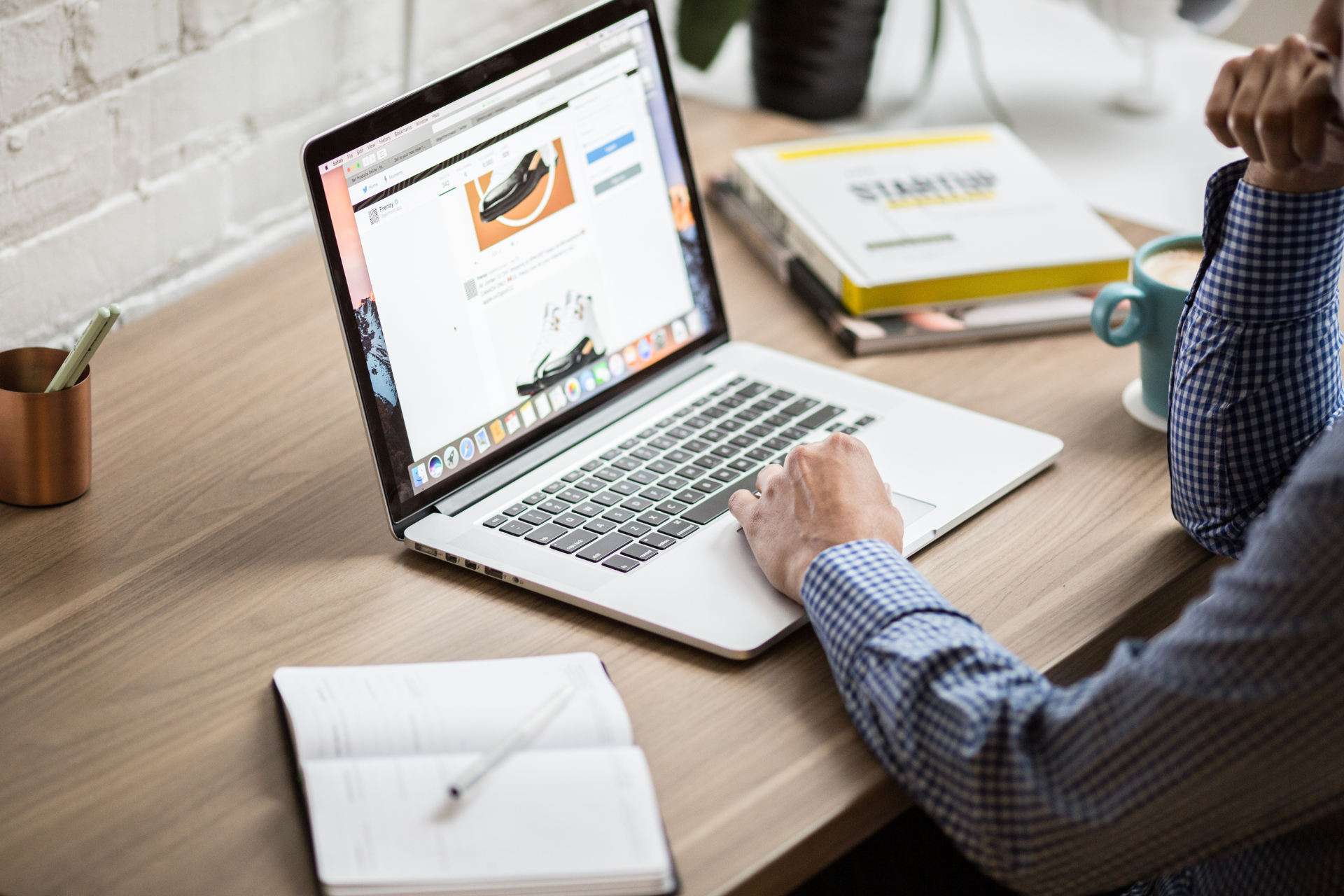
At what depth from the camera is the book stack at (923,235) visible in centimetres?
118

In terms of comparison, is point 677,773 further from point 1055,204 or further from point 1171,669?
A: point 1055,204

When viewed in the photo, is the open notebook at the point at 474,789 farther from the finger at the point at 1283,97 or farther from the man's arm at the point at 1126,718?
the finger at the point at 1283,97

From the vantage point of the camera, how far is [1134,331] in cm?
104

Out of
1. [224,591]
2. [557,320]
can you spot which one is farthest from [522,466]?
[224,591]

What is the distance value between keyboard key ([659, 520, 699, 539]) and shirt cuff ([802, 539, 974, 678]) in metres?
0.12

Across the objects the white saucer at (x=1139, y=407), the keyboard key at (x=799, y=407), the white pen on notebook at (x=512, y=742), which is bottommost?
the white saucer at (x=1139, y=407)

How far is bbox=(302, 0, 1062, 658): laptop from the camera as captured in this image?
0.85 meters

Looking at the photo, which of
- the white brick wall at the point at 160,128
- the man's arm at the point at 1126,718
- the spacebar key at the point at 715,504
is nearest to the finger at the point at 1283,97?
the man's arm at the point at 1126,718

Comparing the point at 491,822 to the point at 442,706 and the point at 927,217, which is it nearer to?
the point at 442,706

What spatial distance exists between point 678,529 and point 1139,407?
44cm

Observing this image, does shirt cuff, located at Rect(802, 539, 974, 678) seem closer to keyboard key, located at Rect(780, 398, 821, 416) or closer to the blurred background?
keyboard key, located at Rect(780, 398, 821, 416)

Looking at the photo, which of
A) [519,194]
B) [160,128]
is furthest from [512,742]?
[160,128]

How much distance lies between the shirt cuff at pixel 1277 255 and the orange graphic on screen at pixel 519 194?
49cm

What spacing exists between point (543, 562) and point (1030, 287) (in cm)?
59
